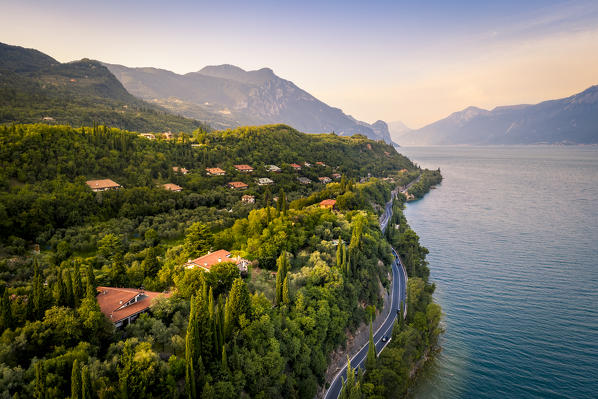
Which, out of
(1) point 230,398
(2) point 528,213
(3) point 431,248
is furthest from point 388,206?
(1) point 230,398

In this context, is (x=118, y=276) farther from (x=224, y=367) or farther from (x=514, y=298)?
(x=514, y=298)

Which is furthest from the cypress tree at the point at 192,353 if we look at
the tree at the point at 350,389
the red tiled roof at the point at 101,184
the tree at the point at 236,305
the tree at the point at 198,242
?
the red tiled roof at the point at 101,184

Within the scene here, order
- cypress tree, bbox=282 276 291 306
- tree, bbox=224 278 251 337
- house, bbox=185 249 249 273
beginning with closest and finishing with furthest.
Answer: tree, bbox=224 278 251 337 < cypress tree, bbox=282 276 291 306 < house, bbox=185 249 249 273

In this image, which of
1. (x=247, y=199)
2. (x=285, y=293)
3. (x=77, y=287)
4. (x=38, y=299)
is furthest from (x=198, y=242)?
(x=247, y=199)

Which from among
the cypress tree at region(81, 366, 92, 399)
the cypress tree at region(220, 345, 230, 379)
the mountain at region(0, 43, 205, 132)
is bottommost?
the cypress tree at region(220, 345, 230, 379)

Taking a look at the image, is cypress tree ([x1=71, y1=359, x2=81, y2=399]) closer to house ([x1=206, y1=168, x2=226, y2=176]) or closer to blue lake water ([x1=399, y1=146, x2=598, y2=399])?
blue lake water ([x1=399, y1=146, x2=598, y2=399])

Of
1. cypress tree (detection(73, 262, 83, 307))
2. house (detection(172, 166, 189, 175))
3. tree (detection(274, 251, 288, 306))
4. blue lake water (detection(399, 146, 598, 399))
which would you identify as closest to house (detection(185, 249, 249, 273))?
tree (detection(274, 251, 288, 306))
